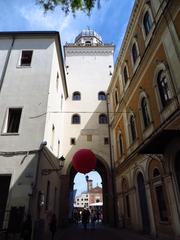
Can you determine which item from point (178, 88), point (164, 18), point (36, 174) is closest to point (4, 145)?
point (36, 174)

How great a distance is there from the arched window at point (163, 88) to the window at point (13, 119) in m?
7.65

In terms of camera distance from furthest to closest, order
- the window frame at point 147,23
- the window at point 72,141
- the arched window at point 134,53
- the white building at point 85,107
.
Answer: the window at point 72,141
the white building at point 85,107
the arched window at point 134,53
the window frame at point 147,23

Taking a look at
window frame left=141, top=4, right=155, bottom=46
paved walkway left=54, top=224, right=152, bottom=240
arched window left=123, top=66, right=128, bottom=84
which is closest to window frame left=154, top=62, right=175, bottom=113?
window frame left=141, top=4, right=155, bottom=46

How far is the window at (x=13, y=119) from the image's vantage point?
10.7 meters

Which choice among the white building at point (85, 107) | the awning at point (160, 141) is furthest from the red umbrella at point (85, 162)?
the white building at point (85, 107)

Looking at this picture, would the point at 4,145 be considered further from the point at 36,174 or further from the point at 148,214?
the point at 148,214

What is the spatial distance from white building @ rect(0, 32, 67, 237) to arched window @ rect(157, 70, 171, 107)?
20.2 ft

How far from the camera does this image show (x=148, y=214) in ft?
35.4

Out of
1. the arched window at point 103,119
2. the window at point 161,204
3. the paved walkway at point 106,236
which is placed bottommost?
the paved walkway at point 106,236

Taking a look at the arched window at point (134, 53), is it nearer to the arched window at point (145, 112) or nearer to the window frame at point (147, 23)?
the window frame at point (147, 23)

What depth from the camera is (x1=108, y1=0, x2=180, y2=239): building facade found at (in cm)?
835

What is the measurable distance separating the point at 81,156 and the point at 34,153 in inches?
91.3

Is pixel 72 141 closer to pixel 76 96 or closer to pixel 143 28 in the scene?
pixel 76 96

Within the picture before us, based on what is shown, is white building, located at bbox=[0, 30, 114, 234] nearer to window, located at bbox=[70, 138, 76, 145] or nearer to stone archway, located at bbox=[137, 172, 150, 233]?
window, located at bbox=[70, 138, 76, 145]
